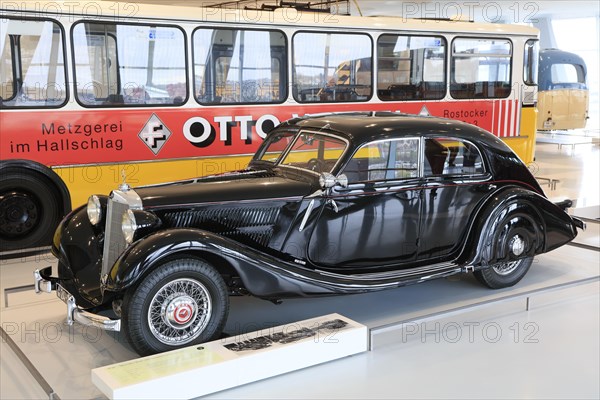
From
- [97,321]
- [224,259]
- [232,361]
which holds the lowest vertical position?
[232,361]

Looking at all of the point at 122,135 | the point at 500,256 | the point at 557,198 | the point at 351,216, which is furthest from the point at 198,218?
the point at 557,198

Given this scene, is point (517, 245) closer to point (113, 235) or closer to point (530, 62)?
point (113, 235)

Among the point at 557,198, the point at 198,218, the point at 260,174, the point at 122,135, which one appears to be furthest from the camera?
the point at 557,198

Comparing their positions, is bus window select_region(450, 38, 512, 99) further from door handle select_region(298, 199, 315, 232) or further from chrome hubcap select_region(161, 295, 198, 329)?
chrome hubcap select_region(161, 295, 198, 329)

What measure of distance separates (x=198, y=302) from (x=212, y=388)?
0.55 m

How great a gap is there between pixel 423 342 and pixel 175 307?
1.56 metres

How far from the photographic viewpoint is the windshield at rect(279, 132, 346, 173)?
15.2 ft

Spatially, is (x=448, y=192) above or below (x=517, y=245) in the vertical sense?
above

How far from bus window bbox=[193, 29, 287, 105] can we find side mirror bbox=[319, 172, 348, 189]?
9.53ft

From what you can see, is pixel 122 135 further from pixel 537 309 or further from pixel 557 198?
pixel 557 198

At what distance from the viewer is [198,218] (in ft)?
13.7

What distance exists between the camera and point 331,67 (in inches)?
296

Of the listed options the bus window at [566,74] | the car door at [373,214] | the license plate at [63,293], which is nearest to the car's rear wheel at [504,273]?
the car door at [373,214]

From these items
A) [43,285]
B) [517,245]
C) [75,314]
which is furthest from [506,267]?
[43,285]
